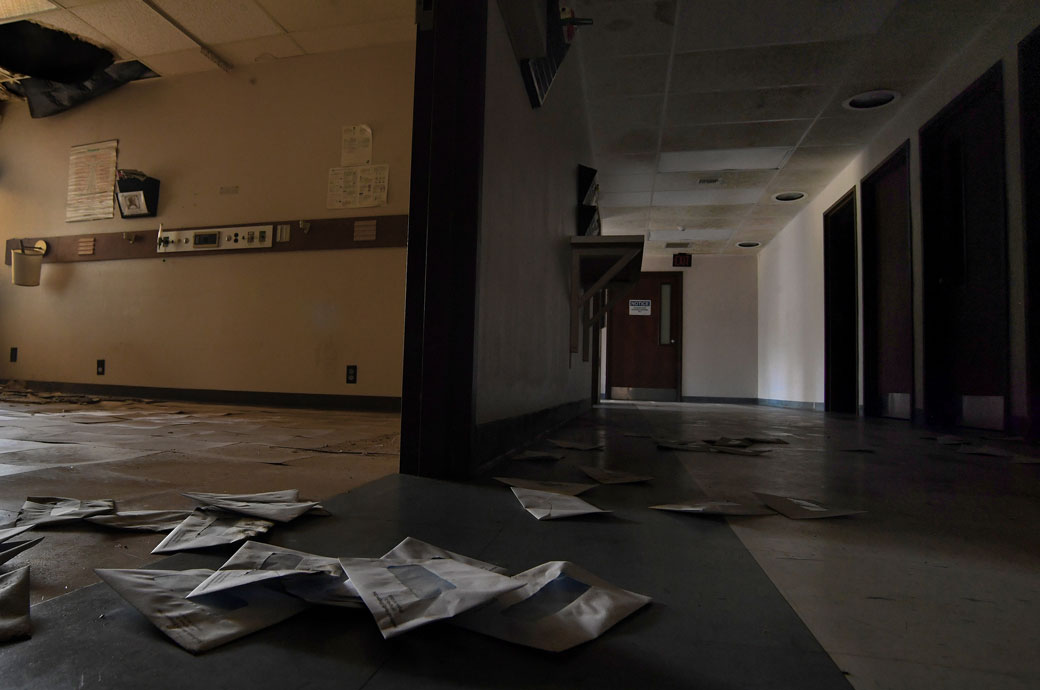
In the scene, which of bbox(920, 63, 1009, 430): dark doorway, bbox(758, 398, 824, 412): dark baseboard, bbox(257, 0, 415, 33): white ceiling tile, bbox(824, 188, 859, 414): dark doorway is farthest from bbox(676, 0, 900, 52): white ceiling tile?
bbox(758, 398, 824, 412): dark baseboard

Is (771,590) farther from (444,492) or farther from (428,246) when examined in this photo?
(428,246)

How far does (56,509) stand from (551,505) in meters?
0.81

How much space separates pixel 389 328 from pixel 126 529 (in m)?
3.18

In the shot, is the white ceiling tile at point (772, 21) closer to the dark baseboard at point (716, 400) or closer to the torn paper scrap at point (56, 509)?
the torn paper scrap at point (56, 509)

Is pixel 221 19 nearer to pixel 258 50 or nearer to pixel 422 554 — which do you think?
pixel 258 50

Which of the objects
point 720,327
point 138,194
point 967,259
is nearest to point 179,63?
point 138,194

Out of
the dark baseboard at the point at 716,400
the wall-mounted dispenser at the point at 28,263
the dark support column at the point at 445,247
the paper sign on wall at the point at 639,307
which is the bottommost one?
the dark baseboard at the point at 716,400

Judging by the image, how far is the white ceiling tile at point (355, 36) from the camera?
12.6 feet

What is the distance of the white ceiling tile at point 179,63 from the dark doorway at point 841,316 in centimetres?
573

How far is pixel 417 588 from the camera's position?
0.56m

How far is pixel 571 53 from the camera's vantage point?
3.46 m

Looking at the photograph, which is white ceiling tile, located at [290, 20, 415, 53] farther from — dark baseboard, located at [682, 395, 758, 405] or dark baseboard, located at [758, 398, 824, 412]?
dark baseboard, located at [682, 395, 758, 405]

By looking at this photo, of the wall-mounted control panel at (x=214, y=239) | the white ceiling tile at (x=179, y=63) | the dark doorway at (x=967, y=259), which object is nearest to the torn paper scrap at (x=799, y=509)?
the dark doorway at (x=967, y=259)

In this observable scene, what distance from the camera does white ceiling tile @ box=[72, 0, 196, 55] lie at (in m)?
3.68
